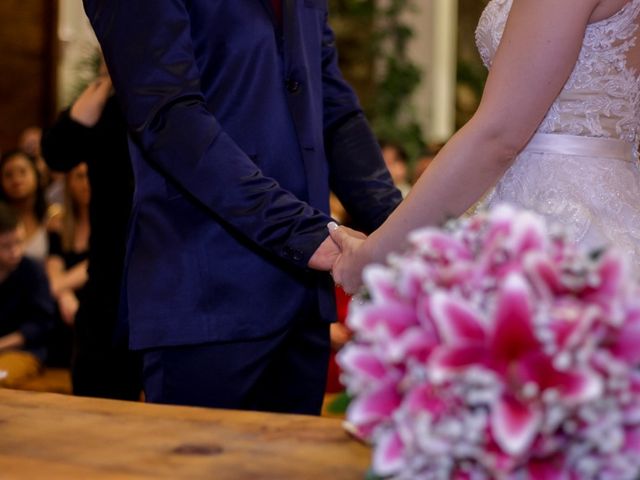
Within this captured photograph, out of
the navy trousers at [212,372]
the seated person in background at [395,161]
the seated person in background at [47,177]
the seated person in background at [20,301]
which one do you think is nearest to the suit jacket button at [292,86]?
the navy trousers at [212,372]

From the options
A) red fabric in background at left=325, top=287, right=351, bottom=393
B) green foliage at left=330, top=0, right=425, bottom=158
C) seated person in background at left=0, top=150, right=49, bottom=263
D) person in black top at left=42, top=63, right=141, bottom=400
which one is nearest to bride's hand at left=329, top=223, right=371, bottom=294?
person in black top at left=42, top=63, right=141, bottom=400

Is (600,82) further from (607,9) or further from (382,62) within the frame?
(382,62)

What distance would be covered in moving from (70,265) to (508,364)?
4.39m

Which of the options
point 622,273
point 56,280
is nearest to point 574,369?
point 622,273

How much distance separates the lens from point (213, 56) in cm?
211

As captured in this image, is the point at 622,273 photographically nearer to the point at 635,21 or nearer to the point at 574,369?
the point at 574,369

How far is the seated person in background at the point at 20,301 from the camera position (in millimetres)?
4352

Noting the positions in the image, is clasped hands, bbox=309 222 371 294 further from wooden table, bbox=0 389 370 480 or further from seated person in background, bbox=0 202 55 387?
seated person in background, bbox=0 202 55 387

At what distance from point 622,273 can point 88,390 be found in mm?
2313

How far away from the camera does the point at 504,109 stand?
171 cm

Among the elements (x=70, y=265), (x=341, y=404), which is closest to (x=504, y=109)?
(x=341, y=404)

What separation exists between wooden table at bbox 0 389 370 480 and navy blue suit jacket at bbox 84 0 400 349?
1.52ft

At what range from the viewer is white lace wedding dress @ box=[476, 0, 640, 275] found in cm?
191

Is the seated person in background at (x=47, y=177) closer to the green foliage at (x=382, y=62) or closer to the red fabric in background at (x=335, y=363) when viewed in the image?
the green foliage at (x=382, y=62)
